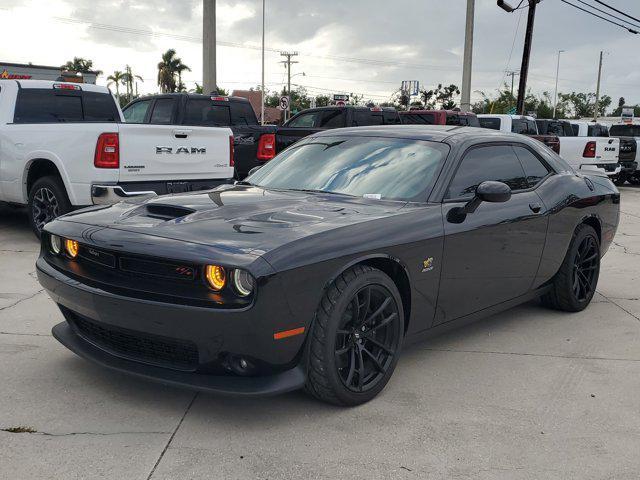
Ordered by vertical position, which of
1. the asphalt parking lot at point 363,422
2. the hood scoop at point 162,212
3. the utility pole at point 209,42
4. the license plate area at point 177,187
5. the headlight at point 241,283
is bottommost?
the asphalt parking lot at point 363,422

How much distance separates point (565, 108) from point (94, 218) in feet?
341

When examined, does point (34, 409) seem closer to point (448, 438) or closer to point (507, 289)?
point (448, 438)

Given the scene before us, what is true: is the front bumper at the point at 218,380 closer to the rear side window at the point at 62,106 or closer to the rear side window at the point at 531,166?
the rear side window at the point at 531,166

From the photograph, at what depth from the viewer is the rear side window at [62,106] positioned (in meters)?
8.38

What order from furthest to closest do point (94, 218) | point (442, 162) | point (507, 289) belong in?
1. point (507, 289)
2. point (442, 162)
3. point (94, 218)

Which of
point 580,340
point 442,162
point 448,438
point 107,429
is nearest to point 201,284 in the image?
point 107,429

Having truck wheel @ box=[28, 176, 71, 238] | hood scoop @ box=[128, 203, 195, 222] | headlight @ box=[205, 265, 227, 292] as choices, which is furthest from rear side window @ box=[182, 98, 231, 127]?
headlight @ box=[205, 265, 227, 292]

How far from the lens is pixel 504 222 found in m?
4.55

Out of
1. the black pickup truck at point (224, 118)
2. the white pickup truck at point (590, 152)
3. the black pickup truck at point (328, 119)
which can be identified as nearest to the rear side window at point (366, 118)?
the black pickup truck at point (328, 119)

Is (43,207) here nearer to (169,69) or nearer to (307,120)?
(307,120)

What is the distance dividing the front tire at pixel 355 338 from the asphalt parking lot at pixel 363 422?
0.14 m

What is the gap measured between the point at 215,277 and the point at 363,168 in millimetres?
1662

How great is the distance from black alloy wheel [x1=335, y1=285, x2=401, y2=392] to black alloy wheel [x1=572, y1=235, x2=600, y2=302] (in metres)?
2.45

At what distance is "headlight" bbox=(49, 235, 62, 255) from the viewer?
381 cm
